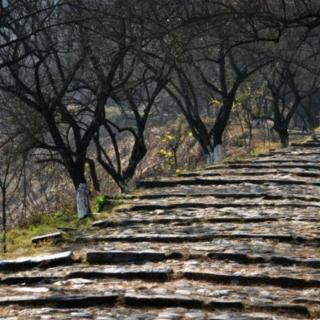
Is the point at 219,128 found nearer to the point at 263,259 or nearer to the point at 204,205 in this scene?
the point at 204,205

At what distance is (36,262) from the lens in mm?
5809

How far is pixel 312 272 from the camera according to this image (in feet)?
17.0

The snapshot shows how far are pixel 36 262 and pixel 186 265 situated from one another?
1356 mm

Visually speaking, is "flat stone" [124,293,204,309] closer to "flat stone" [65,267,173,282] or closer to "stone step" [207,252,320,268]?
"flat stone" [65,267,173,282]

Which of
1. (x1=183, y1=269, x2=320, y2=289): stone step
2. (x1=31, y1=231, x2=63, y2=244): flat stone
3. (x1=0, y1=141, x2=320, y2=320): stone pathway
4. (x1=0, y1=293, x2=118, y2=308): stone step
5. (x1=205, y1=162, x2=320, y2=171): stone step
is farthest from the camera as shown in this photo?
(x1=205, y1=162, x2=320, y2=171): stone step

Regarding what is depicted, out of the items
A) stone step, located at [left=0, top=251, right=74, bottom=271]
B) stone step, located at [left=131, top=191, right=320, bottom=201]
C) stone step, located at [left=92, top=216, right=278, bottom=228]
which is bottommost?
stone step, located at [left=0, top=251, right=74, bottom=271]

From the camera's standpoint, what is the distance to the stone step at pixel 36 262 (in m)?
5.78

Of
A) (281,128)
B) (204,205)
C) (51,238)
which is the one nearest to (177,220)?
(204,205)

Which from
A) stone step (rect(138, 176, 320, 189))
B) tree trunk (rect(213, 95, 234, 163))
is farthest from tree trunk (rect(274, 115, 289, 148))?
stone step (rect(138, 176, 320, 189))

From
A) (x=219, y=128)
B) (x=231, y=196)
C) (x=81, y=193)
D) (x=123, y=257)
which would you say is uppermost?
(x=219, y=128)

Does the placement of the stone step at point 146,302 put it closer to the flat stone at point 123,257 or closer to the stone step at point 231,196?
the flat stone at point 123,257

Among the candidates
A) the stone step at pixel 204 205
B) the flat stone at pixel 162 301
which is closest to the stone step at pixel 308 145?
the stone step at pixel 204 205

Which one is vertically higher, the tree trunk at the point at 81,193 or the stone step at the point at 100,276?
the tree trunk at the point at 81,193

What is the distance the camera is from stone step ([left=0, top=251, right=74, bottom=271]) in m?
5.78
